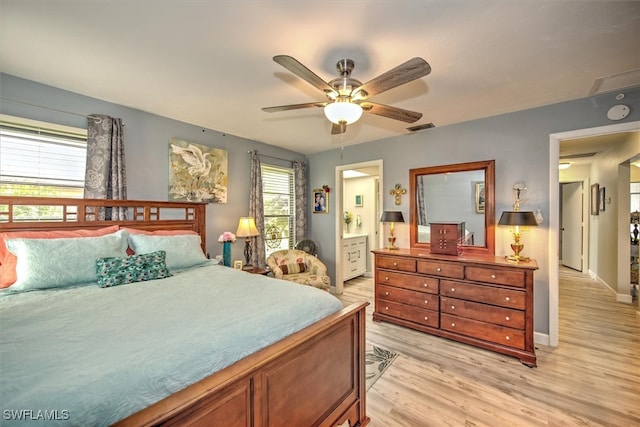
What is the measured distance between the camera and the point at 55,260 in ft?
6.22

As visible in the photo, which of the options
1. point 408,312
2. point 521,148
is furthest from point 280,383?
point 521,148

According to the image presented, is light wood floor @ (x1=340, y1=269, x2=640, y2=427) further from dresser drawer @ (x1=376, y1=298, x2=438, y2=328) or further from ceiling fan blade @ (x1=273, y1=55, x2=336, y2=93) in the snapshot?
ceiling fan blade @ (x1=273, y1=55, x2=336, y2=93)

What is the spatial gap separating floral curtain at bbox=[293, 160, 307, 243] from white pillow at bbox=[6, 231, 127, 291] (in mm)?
3018

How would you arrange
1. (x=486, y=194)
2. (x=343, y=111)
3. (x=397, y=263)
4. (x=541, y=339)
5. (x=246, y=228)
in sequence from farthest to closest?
(x=246, y=228) → (x=397, y=263) → (x=486, y=194) → (x=541, y=339) → (x=343, y=111)

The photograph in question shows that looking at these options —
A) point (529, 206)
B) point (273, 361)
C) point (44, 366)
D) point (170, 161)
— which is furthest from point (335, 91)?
point (529, 206)

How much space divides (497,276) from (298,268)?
2559 millimetres

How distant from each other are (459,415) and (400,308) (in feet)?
4.80

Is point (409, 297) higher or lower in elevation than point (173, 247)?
lower

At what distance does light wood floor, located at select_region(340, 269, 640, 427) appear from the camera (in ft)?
6.15

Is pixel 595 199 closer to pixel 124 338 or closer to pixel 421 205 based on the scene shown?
pixel 421 205

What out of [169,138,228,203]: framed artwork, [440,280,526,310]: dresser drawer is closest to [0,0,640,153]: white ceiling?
[169,138,228,203]: framed artwork

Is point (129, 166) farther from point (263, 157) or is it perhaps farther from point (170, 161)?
point (263, 157)

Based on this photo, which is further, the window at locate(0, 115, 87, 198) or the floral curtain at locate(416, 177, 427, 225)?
the floral curtain at locate(416, 177, 427, 225)

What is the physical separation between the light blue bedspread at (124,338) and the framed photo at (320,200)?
2.99 metres
